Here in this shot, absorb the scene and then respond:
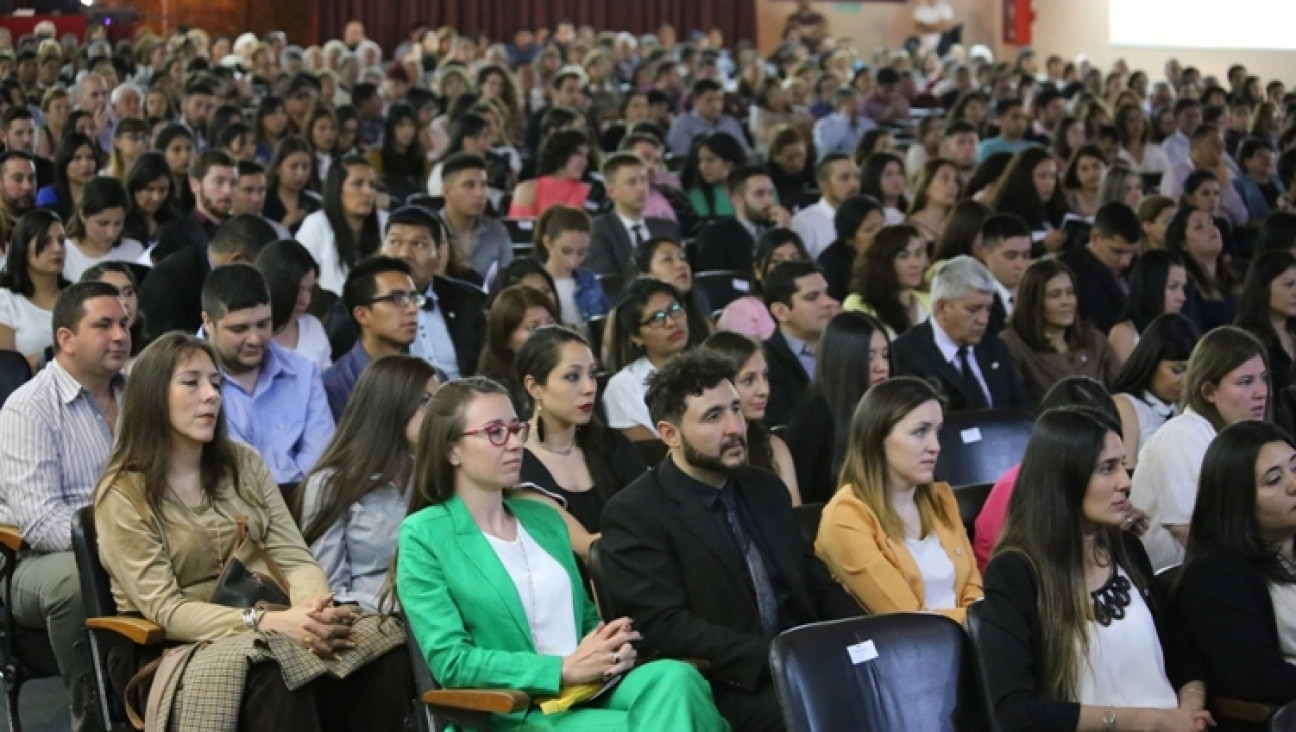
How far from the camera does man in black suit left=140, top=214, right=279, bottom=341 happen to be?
6.13m

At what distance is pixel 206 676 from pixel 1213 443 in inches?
82.2

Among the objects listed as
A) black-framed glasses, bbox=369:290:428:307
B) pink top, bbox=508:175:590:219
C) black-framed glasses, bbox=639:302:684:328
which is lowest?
→ black-framed glasses, bbox=639:302:684:328

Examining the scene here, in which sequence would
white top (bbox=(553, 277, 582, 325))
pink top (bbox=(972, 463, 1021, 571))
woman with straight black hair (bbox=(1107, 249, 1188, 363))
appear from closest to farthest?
pink top (bbox=(972, 463, 1021, 571))
woman with straight black hair (bbox=(1107, 249, 1188, 363))
white top (bbox=(553, 277, 582, 325))

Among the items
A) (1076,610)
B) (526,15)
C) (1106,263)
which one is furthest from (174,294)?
(526,15)

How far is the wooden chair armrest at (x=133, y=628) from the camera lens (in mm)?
3463

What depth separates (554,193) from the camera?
29.1 feet

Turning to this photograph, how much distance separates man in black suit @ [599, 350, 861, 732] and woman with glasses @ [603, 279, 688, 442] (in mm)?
1490

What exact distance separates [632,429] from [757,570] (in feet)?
4.85

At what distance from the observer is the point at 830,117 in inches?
514

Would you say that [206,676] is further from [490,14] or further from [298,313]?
[490,14]

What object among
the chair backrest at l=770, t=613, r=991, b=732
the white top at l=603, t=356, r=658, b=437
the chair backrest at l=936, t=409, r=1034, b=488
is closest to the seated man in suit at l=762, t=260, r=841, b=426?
the white top at l=603, t=356, r=658, b=437

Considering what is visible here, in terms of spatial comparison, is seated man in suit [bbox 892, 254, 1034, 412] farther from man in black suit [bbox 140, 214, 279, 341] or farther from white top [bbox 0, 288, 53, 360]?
white top [bbox 0, 288, 53, 360]

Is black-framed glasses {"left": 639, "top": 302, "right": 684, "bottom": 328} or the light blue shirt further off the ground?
black-framed glasses {"left": 639, "top": 302, "right": 684, "bottom": 328}

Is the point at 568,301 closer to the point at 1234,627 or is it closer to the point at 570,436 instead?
the point at 570,436
